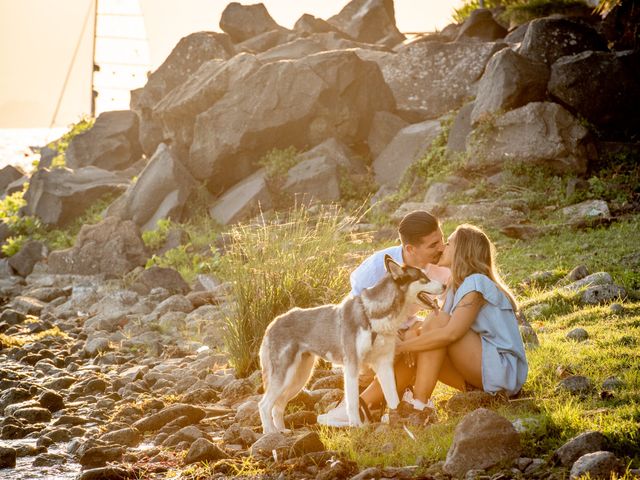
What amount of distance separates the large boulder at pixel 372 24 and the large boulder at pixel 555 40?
13.5 meters

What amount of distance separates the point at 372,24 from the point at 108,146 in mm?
12827

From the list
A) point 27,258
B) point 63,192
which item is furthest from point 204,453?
point 63,192

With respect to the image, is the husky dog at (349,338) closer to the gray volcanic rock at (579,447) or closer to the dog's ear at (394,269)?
the dog's ear at (394,269)

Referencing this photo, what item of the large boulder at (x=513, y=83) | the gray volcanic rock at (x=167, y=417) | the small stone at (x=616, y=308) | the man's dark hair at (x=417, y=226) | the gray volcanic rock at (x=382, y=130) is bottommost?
the gray volcanic rock at (x=167, y=417)

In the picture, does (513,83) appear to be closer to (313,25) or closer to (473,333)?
(473,333)

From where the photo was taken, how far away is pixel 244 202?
2402 cm

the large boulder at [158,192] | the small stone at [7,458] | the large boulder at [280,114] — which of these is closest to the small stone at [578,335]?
the small stone at [7,458]

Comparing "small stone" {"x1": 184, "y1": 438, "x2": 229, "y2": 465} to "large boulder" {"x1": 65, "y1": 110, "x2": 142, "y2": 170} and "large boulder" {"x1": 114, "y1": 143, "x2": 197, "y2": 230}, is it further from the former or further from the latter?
"large boulder" {"x1": 65, "y1": 110, "x2": 142, "y2": 170}

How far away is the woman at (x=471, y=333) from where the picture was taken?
775cm

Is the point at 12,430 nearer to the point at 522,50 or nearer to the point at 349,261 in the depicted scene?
the point at 349,261

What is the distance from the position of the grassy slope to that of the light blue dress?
25 centimetres

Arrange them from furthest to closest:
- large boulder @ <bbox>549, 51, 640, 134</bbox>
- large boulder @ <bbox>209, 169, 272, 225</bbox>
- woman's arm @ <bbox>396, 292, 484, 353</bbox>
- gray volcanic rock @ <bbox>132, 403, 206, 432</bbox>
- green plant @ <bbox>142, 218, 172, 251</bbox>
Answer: large boulder @ <bbox>209, 169, 272, 225</bbox>, green plant @ <bbox>142, 218, 172, 251</bbox>, large boulder @ <bbox>549, 51, 640, 134</bbox>, gray volcanic rock @ <bbox>132, 403, 206, 432</bbox>, woman's arm @ <bbox>396, 292, 484, 353</bbox>

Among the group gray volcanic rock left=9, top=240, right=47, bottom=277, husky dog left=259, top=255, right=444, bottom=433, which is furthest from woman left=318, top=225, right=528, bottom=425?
gray volcanic rock left=9, top=240, right=47, bottom=277

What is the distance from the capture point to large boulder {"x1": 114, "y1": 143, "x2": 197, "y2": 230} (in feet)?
82.6
